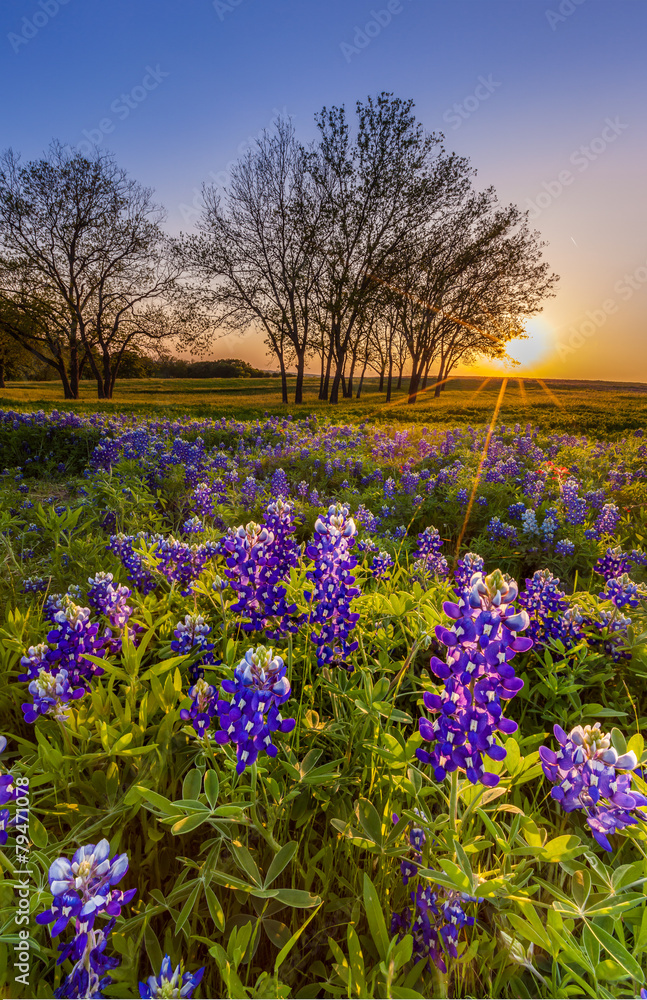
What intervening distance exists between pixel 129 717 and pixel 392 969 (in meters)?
1.18

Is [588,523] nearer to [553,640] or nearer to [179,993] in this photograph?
[553,640]

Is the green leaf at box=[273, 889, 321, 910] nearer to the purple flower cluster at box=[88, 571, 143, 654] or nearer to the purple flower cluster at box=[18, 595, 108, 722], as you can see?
Result: the purple flower cluster at box=[18, 595, 108, 722]

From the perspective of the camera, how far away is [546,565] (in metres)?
4.58

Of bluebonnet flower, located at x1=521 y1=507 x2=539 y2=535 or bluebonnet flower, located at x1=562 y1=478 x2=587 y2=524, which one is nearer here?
bluebonnet flower, located at x1=521 y1=507 x2=539 y2=535

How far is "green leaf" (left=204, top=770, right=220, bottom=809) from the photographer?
4.66 feet

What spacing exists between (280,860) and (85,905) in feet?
1.76

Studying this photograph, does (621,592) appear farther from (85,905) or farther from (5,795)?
(5,795)

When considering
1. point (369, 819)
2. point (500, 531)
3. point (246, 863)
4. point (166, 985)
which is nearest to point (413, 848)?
point (369, 819)

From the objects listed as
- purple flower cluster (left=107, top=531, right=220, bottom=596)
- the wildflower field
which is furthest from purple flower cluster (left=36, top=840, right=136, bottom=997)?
purple flower cluster (left=107, top=531, right=220, bottom=596)

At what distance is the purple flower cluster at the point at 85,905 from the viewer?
1.10 meters

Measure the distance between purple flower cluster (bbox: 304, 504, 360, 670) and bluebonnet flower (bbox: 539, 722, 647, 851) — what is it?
2.93 feet

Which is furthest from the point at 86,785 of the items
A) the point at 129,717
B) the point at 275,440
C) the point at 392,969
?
the point at 275,440

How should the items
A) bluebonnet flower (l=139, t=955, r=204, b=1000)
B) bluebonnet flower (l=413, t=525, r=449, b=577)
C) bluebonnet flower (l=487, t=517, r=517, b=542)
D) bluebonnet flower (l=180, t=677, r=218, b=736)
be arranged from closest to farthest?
1. bluebonnet flower (l=139, t=955, r=204, b=1000)
2. bluebonnet flower (l=180, t=677, r=218, b=736)
3. bluebonnet flower (l=413, t=525, r=449, b=577)
4. bluebonnet flower (l=487, t=517, r=517, b=542)

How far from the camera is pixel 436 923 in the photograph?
141cm
